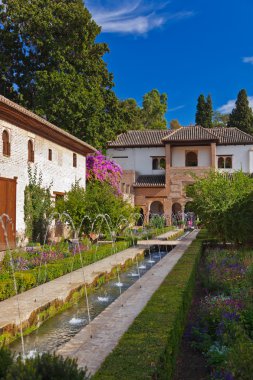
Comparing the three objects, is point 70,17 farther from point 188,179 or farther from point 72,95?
point 188,179

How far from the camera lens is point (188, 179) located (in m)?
36.6

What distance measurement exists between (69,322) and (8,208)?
341 inches

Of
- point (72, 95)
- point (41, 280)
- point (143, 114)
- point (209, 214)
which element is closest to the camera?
point (41, 280)

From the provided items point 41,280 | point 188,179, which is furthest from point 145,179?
point 41,280

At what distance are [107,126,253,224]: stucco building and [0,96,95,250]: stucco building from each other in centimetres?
1527

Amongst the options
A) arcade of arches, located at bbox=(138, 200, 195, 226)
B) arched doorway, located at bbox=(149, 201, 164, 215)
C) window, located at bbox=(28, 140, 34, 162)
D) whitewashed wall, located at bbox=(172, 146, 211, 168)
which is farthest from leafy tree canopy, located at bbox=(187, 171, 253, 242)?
arched doorway, located at bbox=(149, 201, 164, 215)

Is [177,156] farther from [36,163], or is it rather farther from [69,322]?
[69,322]

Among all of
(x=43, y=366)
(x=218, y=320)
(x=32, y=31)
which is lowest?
(x=218, y=320)

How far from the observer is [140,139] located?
39906mm

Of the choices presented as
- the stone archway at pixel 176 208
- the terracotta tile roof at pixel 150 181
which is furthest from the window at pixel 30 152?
the stone archway at pixel 176 208

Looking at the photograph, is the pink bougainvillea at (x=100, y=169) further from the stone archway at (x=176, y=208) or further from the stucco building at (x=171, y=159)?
the stone archway at (x=176, y=208)

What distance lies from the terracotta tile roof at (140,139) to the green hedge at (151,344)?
32.5 m

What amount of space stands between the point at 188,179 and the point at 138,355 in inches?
1293

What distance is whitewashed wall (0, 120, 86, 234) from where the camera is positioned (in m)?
15.1
